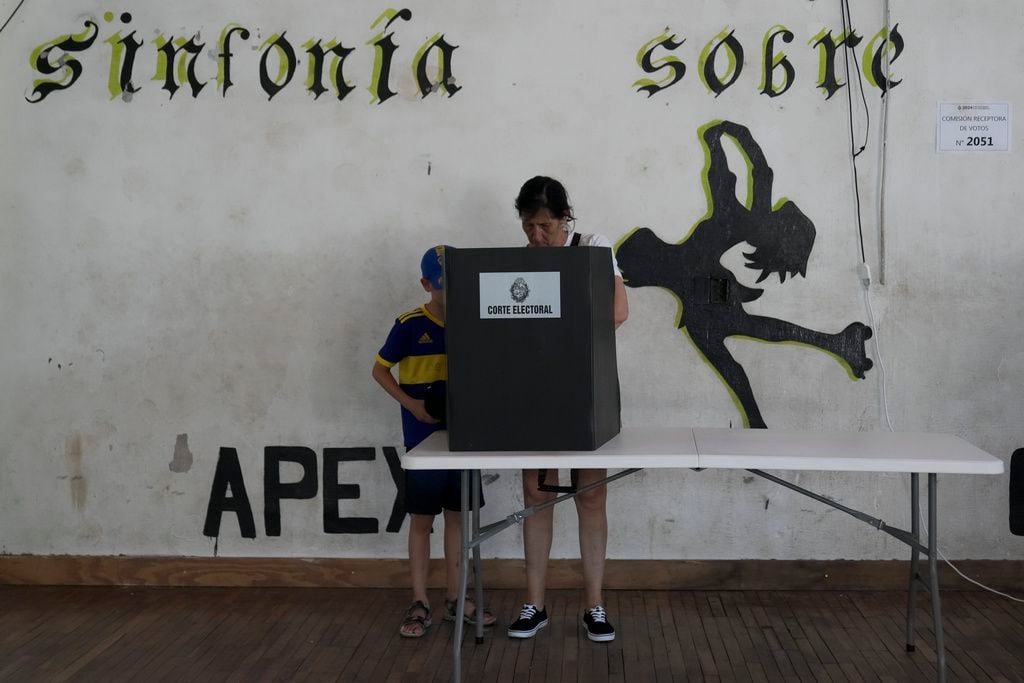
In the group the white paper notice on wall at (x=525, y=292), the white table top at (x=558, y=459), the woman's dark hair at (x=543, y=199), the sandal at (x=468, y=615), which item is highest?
the woman's dark hair at (x=543, y=199)

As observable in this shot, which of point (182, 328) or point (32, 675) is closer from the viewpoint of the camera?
point (32, 675)

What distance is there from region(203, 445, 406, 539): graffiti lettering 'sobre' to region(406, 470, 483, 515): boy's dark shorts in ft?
1.58

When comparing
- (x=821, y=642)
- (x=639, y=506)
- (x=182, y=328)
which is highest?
(x=182, y=328)

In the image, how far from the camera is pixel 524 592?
144 inches

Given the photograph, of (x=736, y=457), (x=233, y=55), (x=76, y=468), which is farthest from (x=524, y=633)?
(x=233, y=55)

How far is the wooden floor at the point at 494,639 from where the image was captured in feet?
9.50

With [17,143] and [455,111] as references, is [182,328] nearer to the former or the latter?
[17,143]

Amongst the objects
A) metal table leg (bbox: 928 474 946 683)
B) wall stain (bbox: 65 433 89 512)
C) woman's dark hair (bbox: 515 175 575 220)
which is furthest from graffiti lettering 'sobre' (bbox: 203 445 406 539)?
metal table leg (bbox: 928 474 946 683)

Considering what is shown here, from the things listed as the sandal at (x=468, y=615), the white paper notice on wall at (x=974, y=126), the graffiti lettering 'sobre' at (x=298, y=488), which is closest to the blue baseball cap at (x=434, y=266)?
the graffiti lettering 'sobre' at (x=298, y=488)

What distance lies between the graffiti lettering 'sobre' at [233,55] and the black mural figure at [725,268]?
0.96m

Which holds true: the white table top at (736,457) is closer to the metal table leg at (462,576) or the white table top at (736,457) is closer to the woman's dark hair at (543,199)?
the metal table leg at (462,576)

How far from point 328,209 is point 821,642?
88.2 inches

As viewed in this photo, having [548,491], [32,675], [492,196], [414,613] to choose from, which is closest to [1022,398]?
[548,491]

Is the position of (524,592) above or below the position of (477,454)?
below
